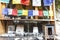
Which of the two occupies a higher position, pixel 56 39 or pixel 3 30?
pixel 3 30

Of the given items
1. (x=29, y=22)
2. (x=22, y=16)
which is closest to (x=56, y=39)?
(x=29, y=22)

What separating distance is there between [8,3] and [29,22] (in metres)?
0.43

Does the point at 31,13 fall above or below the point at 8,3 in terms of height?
below

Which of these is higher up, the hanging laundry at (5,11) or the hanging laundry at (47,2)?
the hanging laundry at (47,2)

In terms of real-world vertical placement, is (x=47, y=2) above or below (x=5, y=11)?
above

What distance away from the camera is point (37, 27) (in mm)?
2289

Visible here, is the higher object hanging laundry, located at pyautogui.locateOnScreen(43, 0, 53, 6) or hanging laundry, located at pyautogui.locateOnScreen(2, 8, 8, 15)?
hanging laundry, located at pyautogui.locateOnScreen(43, 0, 53, 6)

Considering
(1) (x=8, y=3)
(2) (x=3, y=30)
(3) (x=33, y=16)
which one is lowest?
(2) (x=3, y=30)

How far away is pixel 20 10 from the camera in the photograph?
87.8 inches

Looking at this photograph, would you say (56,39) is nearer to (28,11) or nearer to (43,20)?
(43,20)

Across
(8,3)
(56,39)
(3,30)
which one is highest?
(8,3)

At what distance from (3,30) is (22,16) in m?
0.36

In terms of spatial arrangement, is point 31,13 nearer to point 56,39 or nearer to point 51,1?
point 51,1

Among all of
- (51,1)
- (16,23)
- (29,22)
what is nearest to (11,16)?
(16,23)
